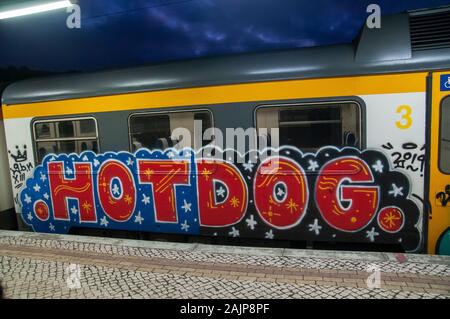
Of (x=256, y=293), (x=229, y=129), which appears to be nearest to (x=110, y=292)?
(x=256, y=293)

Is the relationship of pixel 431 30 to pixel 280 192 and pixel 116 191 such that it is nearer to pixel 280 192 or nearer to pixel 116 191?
pixel 280 192

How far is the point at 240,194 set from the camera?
196 inches

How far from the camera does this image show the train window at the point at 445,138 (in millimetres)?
4156

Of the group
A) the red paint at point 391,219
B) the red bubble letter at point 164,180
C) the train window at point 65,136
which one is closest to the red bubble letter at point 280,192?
the red paint at point 391,219

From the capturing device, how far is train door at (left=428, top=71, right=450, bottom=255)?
4.15m

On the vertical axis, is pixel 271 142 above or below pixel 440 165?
above

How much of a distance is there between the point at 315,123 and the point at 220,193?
5.24ft

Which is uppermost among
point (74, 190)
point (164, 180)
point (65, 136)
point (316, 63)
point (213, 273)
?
point (316, 63)

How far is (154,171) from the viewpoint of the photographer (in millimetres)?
5391

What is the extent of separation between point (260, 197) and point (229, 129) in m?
1.01

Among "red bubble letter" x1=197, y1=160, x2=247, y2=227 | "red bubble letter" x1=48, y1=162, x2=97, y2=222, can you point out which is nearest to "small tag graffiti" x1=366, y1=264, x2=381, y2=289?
"red bubble letter" x1=197, y1=160, x2=247, y2=227

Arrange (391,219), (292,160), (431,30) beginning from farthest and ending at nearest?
1. (292,160)
2. (391,219)
3. (431,30)

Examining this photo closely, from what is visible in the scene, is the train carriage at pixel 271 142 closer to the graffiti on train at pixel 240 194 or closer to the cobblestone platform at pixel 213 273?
the graffiti on train at pixel 240 194

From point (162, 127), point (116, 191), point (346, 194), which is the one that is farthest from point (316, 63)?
point (116, 191)
